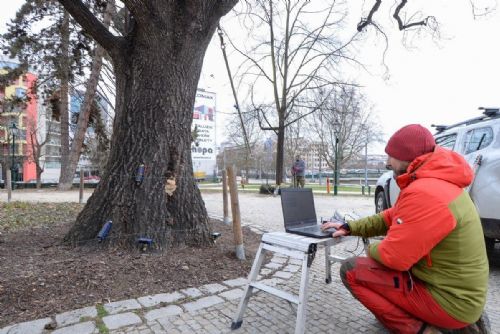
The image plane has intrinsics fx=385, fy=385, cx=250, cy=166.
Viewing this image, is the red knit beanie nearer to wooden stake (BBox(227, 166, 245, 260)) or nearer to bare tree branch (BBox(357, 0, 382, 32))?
wooden stake (BBox(227, 166, 245, 260))

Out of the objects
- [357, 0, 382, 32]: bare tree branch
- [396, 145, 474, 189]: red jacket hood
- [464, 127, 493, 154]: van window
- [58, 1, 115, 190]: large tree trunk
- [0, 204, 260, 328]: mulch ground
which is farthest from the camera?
[58, 1, 115, 190]: large tree trunk

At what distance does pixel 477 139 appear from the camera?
5605 millimetres

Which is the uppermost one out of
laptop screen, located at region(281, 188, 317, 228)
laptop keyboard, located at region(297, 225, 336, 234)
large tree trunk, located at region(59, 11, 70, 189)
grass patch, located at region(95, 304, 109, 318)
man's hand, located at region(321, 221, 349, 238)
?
large tree trunk, located at region(59, 11, 70, 189)

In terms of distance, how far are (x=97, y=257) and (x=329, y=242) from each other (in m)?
2.99

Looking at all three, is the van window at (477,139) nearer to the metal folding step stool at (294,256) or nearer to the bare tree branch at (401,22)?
the metal folding step stool at (294,256)

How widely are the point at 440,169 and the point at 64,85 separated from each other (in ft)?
65.8

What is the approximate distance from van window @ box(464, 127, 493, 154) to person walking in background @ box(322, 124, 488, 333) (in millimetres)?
3554

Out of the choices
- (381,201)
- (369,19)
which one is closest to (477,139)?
(381,201)

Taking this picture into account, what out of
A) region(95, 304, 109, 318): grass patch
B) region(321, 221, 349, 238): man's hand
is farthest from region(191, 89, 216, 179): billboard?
region(321, 221, 349, 238): man's hand

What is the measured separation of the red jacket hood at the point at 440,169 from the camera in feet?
7.49

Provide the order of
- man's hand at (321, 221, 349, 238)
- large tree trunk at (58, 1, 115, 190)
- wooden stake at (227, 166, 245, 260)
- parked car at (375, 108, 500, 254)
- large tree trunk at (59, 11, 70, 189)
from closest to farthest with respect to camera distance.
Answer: man's hand at (321, 221, 349, 238)
parked car at (375, 108, 500, 254)
wooden stake at (227, 166, 245, 260)
large tree trunk at (59, 11, 70, 189)
large tree trunk at (58, 1, 115, 190)

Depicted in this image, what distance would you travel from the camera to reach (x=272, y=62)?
813 inches

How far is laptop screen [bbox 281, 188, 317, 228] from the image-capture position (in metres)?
3.36

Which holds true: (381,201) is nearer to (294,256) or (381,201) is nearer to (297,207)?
(297,207)
